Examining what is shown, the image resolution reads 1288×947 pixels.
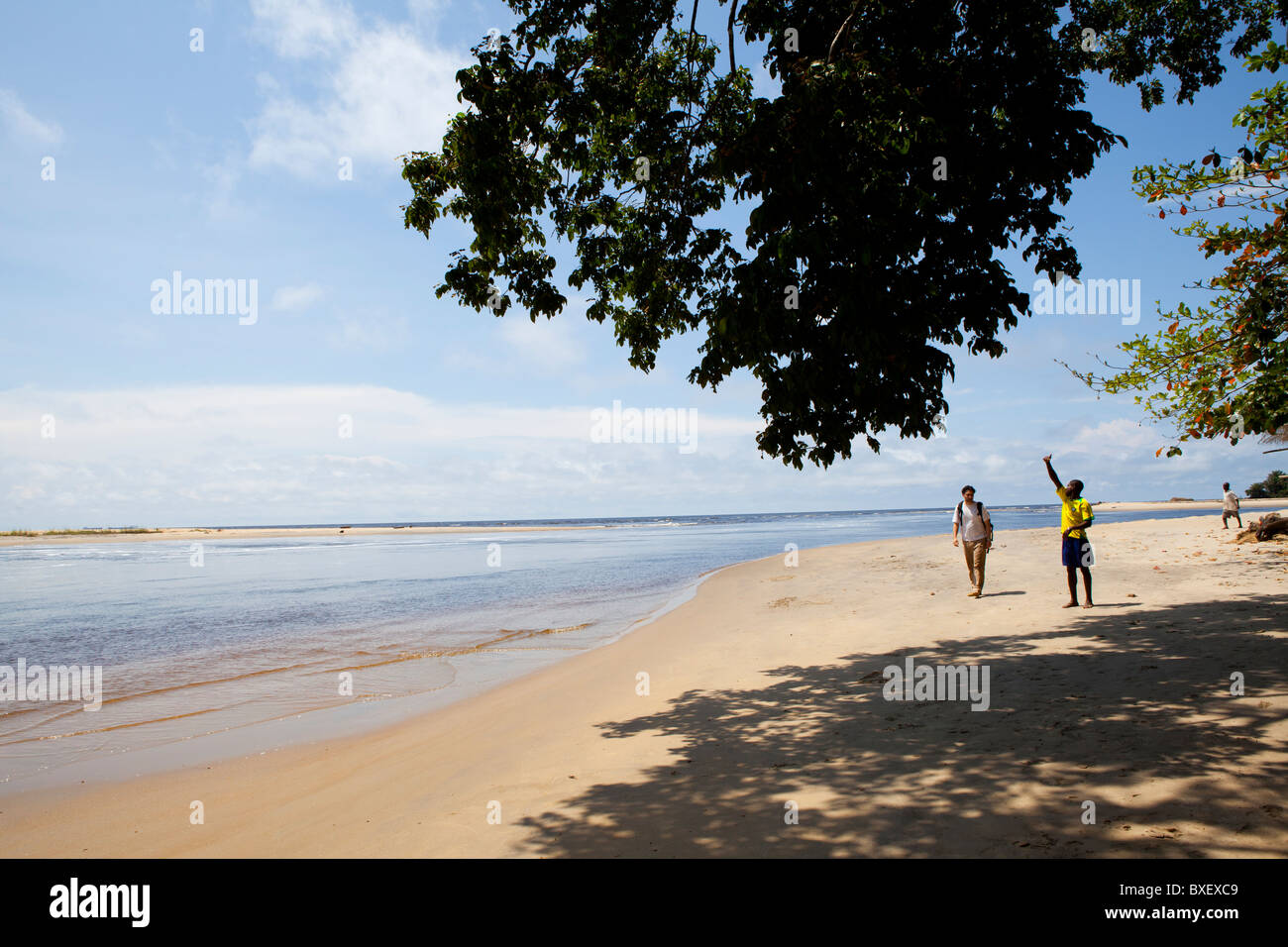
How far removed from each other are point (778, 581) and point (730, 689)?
40.5ft

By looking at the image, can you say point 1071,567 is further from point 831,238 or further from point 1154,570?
point 831,238

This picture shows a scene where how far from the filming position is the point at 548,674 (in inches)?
411

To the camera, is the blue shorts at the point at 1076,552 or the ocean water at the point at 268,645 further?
the blue shorts at the point at 1076,552

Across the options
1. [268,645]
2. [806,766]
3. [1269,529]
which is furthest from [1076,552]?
[268,645]

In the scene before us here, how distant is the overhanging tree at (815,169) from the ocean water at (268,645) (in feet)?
19.9

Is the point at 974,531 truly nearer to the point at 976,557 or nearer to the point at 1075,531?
the point at 976,557

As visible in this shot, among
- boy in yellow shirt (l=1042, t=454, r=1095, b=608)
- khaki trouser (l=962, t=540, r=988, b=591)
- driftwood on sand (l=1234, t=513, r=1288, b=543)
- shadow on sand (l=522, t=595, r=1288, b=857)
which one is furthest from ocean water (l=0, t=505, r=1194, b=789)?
driftwood on sand (l=1234, t=513, r=1288, b=543)

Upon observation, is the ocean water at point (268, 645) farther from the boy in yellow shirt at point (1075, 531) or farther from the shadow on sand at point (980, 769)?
the boy in yellow shirt at point (1075, 531)

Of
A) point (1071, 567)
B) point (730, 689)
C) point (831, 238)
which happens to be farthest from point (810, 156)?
point (1071, 567)

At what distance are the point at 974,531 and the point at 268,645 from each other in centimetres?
1475

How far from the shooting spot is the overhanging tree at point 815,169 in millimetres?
5832

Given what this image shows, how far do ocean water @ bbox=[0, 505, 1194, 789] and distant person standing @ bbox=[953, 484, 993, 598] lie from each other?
23.6ft

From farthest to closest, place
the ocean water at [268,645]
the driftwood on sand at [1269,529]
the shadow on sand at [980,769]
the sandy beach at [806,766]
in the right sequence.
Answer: the driftwood on sand at [1269,529], the ocean water at [268,645], the sandy beach at [806,766], the shadow on sand at [980,769]

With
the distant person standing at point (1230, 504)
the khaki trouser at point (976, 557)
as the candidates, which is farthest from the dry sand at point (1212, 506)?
the khaki trouser at point (976, 557)
